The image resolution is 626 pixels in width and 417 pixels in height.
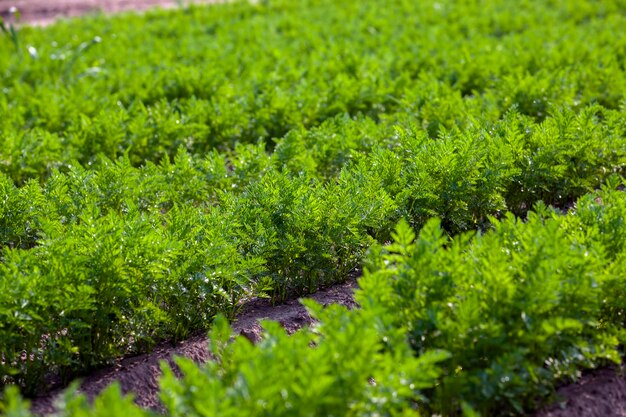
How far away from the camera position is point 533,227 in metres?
4.29

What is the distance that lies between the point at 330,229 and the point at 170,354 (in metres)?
1.33

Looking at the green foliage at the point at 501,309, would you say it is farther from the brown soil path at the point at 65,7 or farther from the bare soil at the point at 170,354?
the brown soil path at the point at 65,7

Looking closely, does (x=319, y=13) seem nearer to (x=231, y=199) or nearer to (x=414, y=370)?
(x=231, y=199)

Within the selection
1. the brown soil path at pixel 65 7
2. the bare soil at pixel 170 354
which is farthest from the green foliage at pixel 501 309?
the brown soil path at pixel 65 7

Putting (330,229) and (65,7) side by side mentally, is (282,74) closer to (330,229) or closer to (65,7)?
(330,229)

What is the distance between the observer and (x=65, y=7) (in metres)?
19.8

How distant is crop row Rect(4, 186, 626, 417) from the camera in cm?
321

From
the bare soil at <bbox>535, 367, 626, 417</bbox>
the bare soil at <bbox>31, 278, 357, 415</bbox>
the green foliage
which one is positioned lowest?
the bare soil at <bbox>535, 367, 626, 417</bbox>

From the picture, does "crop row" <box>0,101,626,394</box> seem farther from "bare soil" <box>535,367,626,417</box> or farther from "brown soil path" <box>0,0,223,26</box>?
"brown soil path" <box>0,0,223,26</box>

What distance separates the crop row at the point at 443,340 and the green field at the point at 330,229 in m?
0.01

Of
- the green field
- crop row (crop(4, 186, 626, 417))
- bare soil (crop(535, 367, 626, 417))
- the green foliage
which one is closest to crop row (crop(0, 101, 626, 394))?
the green field

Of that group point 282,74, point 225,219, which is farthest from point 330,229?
point 282,74

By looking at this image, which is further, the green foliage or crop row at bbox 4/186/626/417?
the green foliage

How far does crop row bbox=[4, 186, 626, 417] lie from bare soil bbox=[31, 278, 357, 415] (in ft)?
1.95
